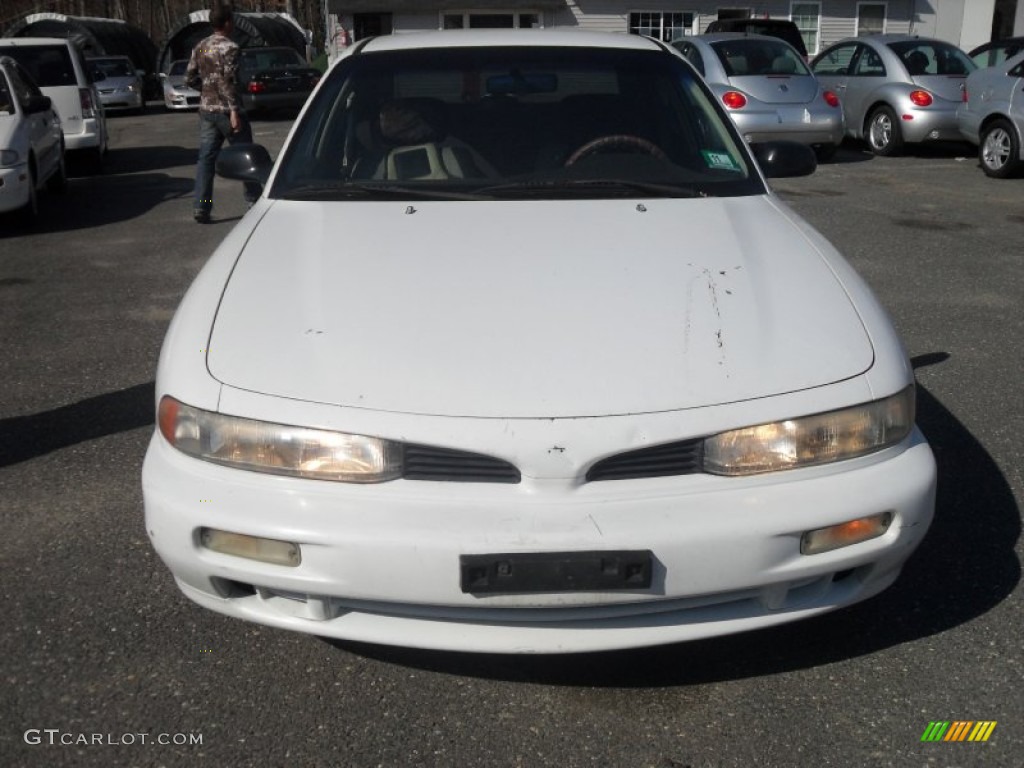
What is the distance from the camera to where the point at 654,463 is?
2395mm

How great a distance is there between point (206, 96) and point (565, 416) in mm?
8134

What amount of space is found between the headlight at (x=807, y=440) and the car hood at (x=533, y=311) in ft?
0.29

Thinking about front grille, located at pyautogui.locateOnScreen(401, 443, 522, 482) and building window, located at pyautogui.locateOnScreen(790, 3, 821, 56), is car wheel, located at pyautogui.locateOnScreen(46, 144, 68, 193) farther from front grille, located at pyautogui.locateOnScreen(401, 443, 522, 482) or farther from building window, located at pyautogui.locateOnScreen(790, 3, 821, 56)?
building window, located at pyautogui.locateOnScreen(790, 3, 821, 56)

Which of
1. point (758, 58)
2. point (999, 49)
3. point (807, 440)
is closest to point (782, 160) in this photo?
point (807, 440)

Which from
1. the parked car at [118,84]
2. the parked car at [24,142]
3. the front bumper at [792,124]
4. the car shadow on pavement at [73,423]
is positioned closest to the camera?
the car shadow on pavement at [73,423]

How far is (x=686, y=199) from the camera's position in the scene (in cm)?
349

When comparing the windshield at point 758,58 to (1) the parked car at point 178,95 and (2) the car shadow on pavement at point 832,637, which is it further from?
(1) the parked car at point 178,95

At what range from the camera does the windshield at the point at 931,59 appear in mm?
13430

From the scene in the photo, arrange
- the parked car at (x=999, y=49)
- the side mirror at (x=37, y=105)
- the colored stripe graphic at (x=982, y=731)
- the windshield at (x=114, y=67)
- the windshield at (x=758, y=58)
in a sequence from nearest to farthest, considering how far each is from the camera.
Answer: the colored stripe graphic at (x=982, y=731) < the side mirror at (x=37, y=105) < the windshield at (x=758, y=58) < the parked car at (x=999, y=49) < the windshield at (x=114, y=67)

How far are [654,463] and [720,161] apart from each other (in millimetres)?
1731

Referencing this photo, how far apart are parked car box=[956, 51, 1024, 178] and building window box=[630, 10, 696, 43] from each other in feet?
51.5

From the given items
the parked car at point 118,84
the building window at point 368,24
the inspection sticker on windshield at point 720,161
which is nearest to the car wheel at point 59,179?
the inspection sticker on windshield at point 720,161

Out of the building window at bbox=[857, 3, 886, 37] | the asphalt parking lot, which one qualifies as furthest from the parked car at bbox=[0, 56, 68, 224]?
the building window at bbox=[857, 3, 886, 37]

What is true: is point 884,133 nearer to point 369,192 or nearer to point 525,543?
point 369,192
